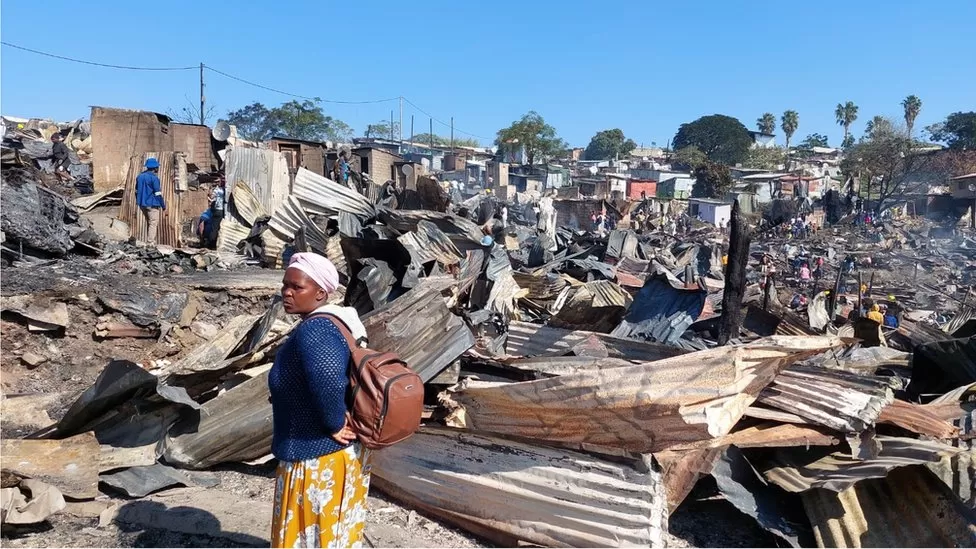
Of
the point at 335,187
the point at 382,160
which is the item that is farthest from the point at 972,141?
the point at 335,187

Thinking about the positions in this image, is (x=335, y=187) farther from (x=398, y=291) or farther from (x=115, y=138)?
(x=398, y=291)

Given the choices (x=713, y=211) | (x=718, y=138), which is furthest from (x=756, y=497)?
(x=718, y=138)

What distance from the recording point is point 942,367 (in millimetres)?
4199

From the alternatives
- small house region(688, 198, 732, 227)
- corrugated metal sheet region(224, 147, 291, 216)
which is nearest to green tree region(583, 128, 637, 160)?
small house region(688, 198, 732, 227)

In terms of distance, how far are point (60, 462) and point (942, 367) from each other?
5.36m

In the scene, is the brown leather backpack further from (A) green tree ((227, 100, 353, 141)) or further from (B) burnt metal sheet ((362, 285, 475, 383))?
(A) green tree ((227, 100, 353, 141))

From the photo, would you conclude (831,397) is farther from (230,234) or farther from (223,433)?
(230,234)

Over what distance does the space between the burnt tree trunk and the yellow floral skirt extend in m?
2.86

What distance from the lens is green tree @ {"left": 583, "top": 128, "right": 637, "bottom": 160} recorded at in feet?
224

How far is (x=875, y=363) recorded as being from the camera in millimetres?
4562

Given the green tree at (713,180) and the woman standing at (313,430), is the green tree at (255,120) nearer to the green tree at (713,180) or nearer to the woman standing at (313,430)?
the green tree at (713,180)

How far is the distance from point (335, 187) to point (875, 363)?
7257mm

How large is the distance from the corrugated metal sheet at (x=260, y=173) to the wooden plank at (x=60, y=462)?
6619 millimetres

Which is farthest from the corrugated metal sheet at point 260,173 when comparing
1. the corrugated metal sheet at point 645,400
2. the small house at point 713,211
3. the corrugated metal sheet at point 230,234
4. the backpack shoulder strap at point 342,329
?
the small house at point 713,211
